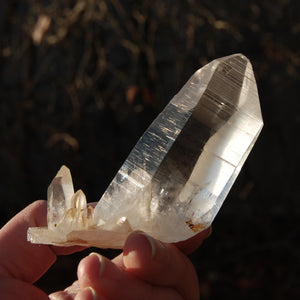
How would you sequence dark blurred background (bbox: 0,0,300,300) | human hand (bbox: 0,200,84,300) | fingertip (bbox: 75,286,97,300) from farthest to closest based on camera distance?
dark blurred background (bbox: 0,0,300,300) → human hand (bbox: 0,200,84,300) → fingertip (bbox: 75,286,97,300)

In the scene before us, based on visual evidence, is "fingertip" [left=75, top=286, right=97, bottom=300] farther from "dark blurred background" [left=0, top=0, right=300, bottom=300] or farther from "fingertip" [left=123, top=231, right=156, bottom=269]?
"dark blurred background" [left=0, top=0, right=300, bottom=300]

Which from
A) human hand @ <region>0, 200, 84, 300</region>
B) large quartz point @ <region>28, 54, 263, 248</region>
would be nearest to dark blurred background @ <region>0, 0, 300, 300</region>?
human hand @ <region>0, 200, 84, 300</region>

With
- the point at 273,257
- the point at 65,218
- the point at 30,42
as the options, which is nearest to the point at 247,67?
the point at 65,218

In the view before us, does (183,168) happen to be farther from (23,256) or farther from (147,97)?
(147,97)

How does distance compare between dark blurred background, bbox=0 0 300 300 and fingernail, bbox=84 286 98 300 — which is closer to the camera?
fingernail, bbox=84 286 98 300

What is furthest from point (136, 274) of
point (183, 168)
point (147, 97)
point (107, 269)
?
point (147, 97)

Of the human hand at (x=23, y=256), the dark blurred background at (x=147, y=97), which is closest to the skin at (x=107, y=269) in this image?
the human hand at (x=23, y=256)

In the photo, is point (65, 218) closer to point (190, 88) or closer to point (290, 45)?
point (190, 88)

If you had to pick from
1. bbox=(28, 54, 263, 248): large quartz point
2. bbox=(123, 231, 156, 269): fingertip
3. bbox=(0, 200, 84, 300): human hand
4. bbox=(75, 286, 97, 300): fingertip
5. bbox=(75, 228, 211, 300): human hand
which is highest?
bbox=(28, 54, 263, 248): large quartz point
